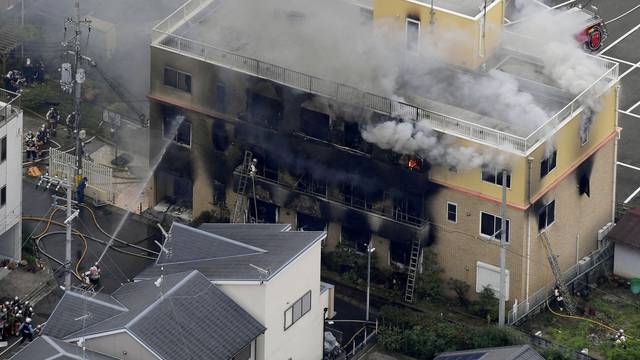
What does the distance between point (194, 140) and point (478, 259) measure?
54.3 ft

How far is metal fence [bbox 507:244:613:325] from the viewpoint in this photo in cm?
10094

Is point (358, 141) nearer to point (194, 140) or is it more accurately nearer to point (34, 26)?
point (194, 140)

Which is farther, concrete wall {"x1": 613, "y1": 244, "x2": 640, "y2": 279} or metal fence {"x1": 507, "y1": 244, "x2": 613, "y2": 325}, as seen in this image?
concrete wall {"x1": 613, "y1": 244, "x2": 640, "y2": 279}

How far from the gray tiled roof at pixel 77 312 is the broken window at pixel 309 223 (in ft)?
58.6

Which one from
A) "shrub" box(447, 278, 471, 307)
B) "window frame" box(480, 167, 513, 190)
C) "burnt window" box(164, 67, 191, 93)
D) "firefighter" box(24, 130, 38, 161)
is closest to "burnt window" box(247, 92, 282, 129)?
"burnt window" box(164, 67, 191, 93)

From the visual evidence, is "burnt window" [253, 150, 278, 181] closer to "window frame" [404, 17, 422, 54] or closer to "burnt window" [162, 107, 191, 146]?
"burnt window" [162, 107, 191, 146]

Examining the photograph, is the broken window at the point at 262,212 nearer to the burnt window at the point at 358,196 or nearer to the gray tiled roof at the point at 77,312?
the burnt window at the point at 358,196

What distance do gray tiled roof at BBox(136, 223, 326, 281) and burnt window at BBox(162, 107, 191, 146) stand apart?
1287cm

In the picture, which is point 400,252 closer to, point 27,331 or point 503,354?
point 503,354

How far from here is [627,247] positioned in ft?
345

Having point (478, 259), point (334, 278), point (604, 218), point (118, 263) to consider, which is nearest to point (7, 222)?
point (118, 263)

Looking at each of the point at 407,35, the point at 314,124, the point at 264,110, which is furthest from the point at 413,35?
the point at 264,110

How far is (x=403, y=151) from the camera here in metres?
101

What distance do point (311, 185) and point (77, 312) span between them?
19165 millimetres
